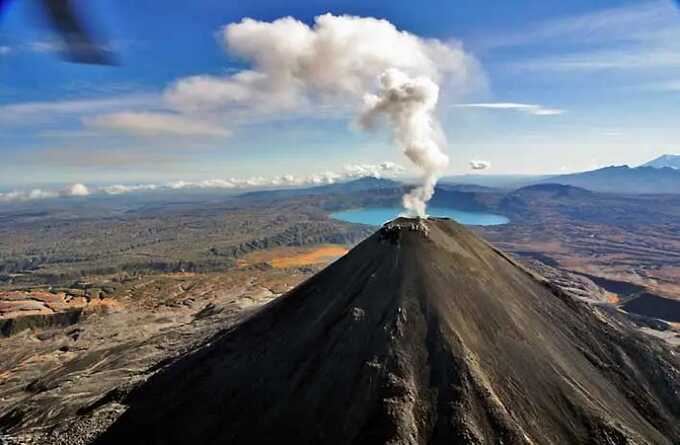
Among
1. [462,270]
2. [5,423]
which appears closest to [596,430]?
[462,270]

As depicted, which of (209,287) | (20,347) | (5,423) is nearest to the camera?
(5,423)

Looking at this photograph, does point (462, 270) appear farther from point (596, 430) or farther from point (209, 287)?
point (209, 287)

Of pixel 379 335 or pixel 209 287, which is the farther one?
pixel 209 287

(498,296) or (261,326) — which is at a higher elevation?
(498,296)

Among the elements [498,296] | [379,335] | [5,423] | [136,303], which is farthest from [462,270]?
[136,303]

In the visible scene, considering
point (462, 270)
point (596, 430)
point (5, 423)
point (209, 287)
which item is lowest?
point (209, 287)

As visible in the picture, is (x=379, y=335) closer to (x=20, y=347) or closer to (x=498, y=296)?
(x=498, y=296)

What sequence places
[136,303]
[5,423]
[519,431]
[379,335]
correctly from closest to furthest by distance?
[519,431] → [379,335] → [5,423] → [136,303]
